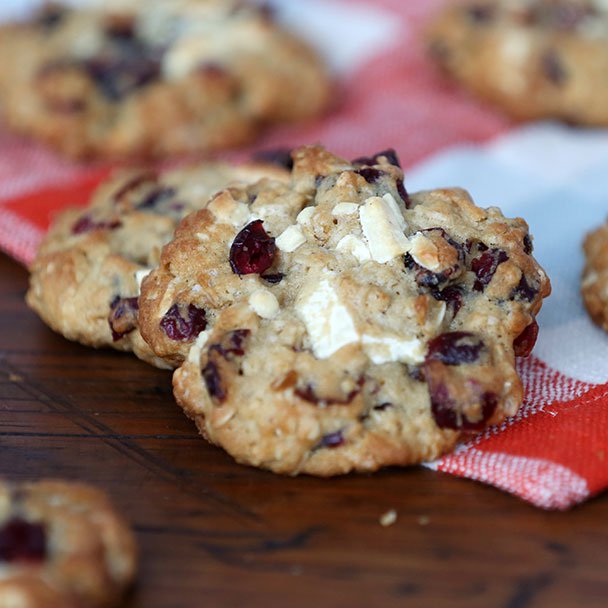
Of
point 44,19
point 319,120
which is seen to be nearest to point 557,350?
point 319,120

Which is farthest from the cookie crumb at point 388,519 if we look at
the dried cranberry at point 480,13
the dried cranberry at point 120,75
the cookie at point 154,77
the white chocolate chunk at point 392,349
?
the dried cranberry at point 480,13

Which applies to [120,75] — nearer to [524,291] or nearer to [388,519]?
[524,291]

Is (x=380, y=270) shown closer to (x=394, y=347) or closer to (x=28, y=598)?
(x=394, y=347)

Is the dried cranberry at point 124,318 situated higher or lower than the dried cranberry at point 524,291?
lower

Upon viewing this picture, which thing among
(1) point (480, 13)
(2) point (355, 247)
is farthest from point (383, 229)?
(1) point (480, 13)

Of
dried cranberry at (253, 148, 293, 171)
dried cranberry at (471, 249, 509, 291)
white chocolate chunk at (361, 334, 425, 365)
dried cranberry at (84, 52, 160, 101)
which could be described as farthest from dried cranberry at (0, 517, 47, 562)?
dried cranberry at (84, 52, 160, 101)

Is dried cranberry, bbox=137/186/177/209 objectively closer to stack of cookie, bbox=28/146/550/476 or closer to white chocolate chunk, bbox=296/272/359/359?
stack of cookie, bbox=28/146/550/476

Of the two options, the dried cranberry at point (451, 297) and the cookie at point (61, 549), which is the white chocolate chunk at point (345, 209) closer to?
the dried cranberry at point (451, 297)
